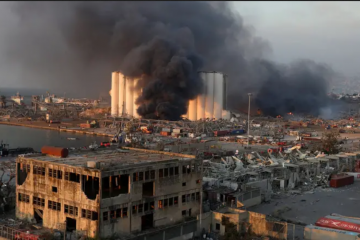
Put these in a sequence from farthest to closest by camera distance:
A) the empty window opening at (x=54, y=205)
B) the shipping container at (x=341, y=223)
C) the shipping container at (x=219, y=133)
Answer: the shipping container at (x=219, y=133) → the shipping container at (x=341, y=223) → the empty window opening at (x=54, y=205)

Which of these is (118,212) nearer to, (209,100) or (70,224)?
(70,224)

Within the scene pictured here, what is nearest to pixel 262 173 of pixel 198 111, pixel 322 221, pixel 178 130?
pixel 322 221

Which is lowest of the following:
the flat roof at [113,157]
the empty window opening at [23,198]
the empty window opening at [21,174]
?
the empty window opening at [23,198]

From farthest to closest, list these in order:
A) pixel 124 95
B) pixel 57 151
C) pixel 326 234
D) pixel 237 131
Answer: pixel 124 95 → pixel 237 131 → pixel 57 151 → pixel 326 234

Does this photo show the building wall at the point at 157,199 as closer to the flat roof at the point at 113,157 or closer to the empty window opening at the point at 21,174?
the flat roof at the point at 113,157

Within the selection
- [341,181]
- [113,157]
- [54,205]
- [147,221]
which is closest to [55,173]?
[54,205]

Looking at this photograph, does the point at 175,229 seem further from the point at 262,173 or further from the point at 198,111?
the point at 198,111

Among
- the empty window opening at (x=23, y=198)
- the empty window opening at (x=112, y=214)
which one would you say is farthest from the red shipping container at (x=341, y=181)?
the empty window opening at (x=23, y=198)
